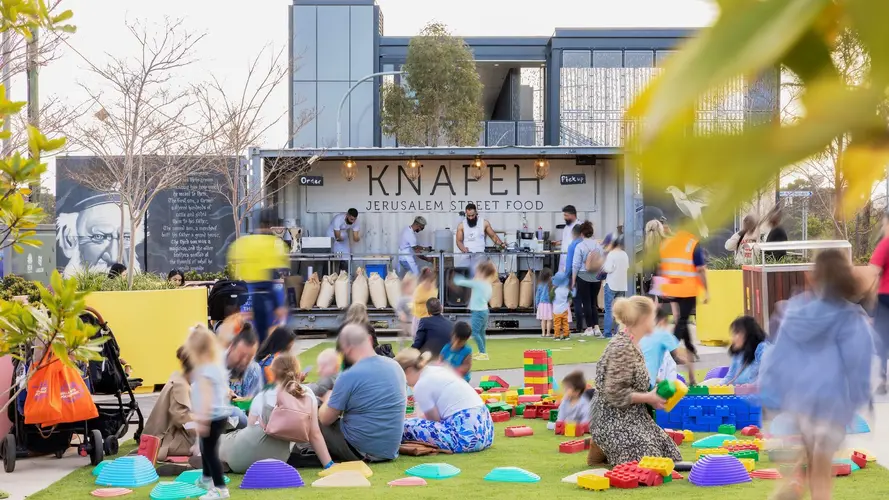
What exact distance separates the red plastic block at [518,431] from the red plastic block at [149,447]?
2.92 meters

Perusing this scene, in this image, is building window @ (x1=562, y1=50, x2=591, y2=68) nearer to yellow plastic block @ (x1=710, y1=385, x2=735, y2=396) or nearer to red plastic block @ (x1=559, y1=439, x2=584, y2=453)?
yellow plastic block @ (x1=710, y1=385, x2=735, y2=396)

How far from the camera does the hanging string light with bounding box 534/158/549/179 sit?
734 inches

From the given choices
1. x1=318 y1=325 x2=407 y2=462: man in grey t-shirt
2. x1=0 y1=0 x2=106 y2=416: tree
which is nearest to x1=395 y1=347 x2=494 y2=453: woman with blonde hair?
x1=318 y1=325 x2=407 y2=462: man in grey t-shirt

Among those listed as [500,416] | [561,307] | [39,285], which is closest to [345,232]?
[561,307]

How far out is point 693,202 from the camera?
42 centimetres

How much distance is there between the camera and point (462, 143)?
122ft

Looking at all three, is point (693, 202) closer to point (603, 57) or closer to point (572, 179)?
point (572, 179)

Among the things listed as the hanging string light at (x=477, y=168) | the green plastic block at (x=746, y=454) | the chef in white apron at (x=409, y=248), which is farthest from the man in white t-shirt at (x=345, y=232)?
the green plastic block at (x=746, y=454)

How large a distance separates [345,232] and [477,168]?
2.60 metres

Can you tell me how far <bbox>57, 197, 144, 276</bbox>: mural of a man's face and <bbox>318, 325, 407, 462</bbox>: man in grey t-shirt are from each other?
16556 mm

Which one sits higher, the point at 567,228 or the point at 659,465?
the point at 567,228

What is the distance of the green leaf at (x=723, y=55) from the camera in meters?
0.37

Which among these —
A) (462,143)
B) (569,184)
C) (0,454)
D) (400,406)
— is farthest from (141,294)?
(462,143)

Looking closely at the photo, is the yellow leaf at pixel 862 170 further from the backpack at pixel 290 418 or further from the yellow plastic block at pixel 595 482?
the backpack at pixel 290 418
